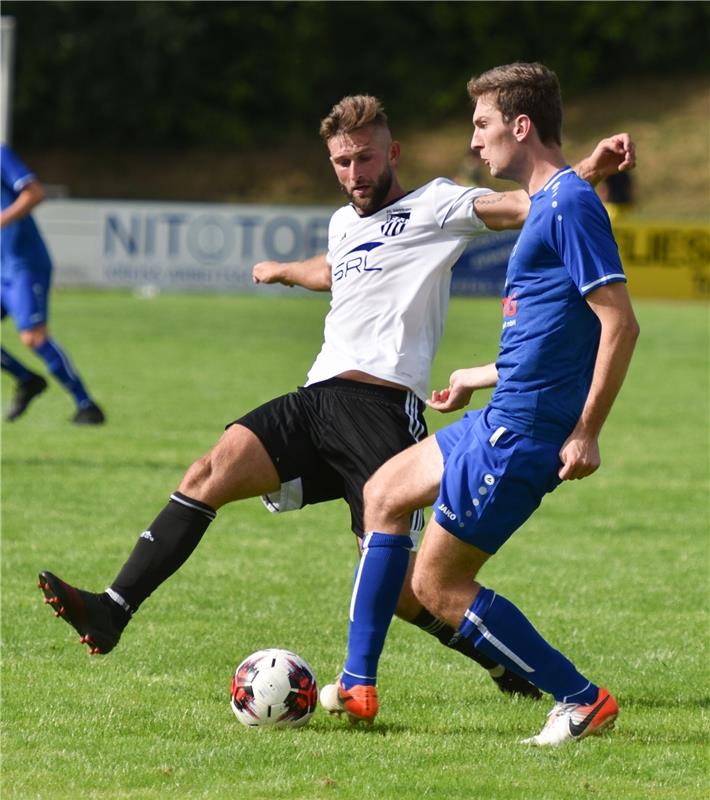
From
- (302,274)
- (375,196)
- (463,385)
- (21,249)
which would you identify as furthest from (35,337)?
(463,385)

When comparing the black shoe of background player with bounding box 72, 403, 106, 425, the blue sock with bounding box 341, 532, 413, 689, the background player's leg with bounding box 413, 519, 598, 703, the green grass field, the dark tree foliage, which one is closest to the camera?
the green grass field

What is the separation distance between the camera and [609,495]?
9.67m

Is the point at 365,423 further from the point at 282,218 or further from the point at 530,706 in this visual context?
the point at 282,218

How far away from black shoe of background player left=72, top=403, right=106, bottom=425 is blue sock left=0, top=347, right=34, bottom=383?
49cm

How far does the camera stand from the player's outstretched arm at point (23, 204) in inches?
428

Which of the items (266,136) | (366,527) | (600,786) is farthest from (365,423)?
(266,136)

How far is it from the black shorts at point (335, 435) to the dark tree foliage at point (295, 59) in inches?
1535

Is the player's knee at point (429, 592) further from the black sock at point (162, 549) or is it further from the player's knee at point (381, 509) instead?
the black sock at point (162, 549)

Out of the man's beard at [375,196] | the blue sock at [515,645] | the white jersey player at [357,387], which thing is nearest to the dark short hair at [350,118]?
the white jersey player at [357,387]

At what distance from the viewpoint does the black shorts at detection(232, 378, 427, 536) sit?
5.17m

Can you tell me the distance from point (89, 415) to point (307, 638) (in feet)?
20.0

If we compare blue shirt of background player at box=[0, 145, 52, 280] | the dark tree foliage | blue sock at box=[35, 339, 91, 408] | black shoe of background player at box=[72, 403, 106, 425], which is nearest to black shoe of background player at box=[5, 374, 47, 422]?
blue sock at box=[35, 339, 91, 408]

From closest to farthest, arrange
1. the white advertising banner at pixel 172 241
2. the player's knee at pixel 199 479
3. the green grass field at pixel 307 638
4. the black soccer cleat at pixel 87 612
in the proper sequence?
the green grass field at pixel 307 638
the black soccer cleat at pixel 87 612
the player's knee at pixel 199 479
the white advertising banner at pixel 172 241

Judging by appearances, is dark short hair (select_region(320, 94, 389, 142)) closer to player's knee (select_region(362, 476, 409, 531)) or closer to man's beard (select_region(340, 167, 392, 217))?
man's beard (select_region(340, 167, 392, 217))
